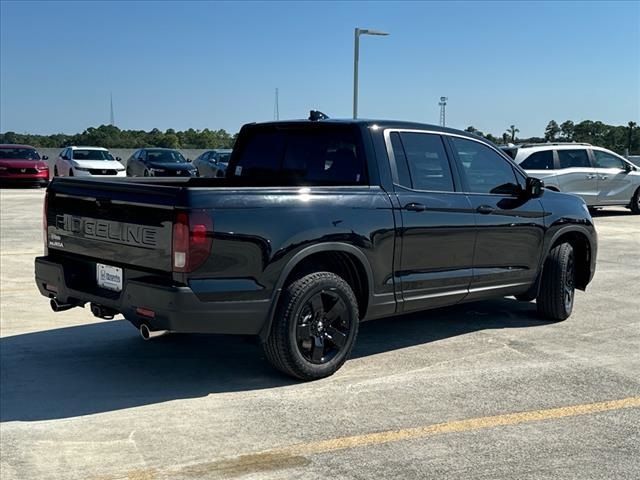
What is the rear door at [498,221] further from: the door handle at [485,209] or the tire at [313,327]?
the tire at [313,327]

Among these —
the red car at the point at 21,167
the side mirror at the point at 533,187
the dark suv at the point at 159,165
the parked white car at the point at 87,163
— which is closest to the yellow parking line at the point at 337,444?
the side mirror at the point at 533,187

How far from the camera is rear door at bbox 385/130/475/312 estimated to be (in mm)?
5680

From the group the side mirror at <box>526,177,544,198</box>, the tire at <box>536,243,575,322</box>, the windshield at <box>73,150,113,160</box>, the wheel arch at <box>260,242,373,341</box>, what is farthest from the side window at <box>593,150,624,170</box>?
the windshield at <box>73,150,113,160</box>

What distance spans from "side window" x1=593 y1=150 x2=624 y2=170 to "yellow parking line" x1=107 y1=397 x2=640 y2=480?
45.5ft

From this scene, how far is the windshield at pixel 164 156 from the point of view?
2711cm

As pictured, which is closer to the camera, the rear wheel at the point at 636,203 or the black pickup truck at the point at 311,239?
the black pickup truck at the point at 311,239

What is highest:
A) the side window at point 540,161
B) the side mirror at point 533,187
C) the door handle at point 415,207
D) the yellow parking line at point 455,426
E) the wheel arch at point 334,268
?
the side window at point 540,161

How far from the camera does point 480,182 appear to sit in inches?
253

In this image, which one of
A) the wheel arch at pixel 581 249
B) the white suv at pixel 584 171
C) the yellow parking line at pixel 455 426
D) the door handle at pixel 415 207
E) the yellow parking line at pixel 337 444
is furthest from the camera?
the white suv at pixel 584 171

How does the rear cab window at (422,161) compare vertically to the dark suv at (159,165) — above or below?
above

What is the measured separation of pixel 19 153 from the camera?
26984 millimetres

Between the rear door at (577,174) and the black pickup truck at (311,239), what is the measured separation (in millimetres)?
10461

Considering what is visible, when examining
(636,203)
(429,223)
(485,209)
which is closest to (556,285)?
(485,209)

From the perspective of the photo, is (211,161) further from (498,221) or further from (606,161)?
(498,221)
